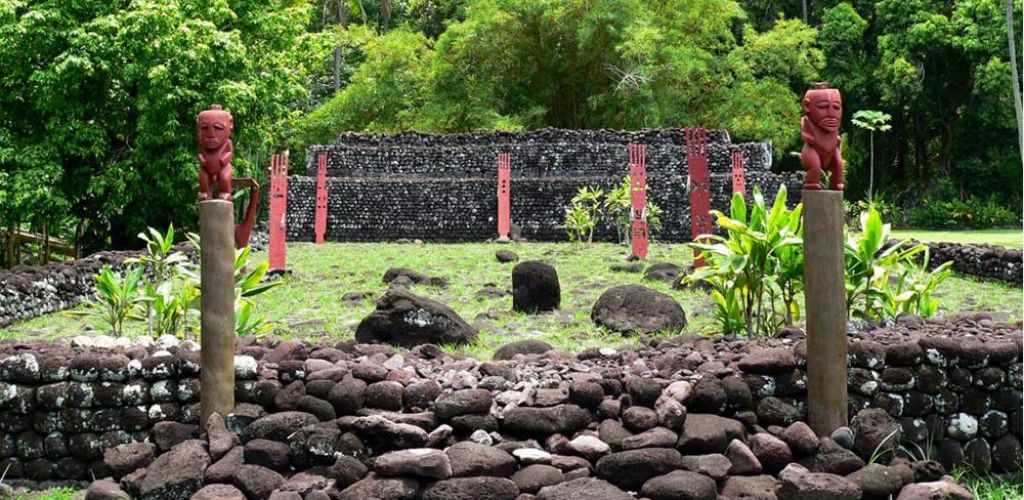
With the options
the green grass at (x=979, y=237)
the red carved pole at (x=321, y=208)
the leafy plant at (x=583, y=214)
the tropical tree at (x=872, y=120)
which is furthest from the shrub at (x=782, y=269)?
the tropical tree at (x=872, y=120)

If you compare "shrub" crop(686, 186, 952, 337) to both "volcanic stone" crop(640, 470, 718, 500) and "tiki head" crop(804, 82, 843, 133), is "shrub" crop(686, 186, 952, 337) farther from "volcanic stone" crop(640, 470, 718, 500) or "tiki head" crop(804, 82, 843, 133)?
"volcanic stone" crop(640, 470, 718, 500)

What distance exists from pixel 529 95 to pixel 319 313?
2432cm

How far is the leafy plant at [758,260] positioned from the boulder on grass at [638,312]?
1.34 metres

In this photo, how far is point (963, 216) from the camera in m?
30.2

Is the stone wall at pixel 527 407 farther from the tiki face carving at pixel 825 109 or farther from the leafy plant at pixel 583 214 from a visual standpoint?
the leafy plant at pixel 583 214

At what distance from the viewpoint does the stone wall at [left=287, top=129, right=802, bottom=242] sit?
21500 millimetres

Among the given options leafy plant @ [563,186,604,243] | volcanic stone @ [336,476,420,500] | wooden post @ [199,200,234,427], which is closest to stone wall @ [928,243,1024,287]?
leafy plant @ [563,186,604,243]

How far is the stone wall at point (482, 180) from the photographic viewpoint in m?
21.5

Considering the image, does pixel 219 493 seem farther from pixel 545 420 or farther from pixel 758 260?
pixel 758 260

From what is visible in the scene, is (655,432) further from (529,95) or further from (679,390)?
(529,95)

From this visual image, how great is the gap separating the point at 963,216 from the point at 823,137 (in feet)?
92.5

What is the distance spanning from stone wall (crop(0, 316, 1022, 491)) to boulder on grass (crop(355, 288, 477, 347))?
1900mm

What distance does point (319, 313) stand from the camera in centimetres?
997

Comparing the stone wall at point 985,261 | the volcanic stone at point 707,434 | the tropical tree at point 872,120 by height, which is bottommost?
the volcanic stone at point 707,434
